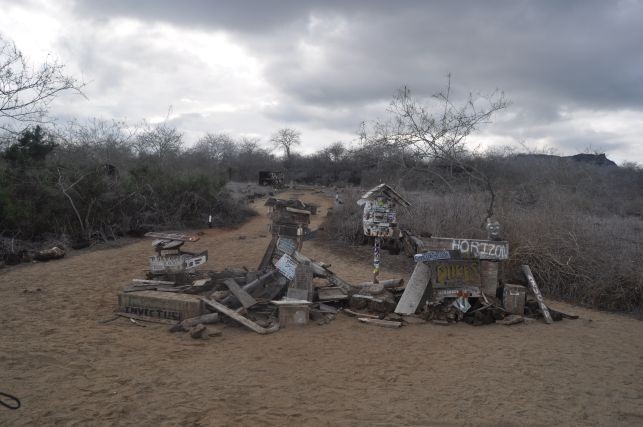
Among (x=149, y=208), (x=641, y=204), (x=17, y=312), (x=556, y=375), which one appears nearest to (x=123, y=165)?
(x=149, y=208)

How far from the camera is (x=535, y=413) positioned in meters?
4.23

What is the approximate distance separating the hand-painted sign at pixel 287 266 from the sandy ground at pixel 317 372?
3.81ft

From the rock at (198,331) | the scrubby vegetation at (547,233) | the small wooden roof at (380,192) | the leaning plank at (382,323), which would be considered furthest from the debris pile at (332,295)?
the scrubby vegetation at (547,233)

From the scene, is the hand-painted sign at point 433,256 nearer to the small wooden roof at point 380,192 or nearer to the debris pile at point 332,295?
the debris pile at point 332,295

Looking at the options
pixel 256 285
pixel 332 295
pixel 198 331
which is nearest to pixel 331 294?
pixel 332 295

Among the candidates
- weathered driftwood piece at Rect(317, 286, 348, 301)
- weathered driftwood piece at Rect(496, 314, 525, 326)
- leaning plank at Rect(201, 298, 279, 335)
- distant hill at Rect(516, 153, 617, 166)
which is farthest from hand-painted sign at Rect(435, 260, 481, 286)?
distant hill at Rect(516, 153, 617, 166)

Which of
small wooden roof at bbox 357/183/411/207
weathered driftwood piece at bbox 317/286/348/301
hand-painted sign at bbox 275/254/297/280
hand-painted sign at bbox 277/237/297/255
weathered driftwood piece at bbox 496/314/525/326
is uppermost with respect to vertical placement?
small wooden roof at bbox 357/183/411/207

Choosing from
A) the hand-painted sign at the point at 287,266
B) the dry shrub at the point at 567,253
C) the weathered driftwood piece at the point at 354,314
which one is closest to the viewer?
the weathered driftwood piece at the point at 354,314

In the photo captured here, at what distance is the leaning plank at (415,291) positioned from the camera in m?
7.49

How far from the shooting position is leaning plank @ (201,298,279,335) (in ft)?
21.4

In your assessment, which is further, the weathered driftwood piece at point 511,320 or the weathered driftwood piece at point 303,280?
the weathered driftwood piece at point 303,280

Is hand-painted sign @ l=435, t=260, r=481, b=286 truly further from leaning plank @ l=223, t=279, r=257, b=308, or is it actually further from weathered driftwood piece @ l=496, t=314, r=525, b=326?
leaning plank @ l=223, t=279, r=257, b=308

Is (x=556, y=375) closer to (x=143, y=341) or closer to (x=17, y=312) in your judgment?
(x=143, y=341)

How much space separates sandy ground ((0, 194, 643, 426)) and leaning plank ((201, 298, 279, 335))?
0.37 ft
